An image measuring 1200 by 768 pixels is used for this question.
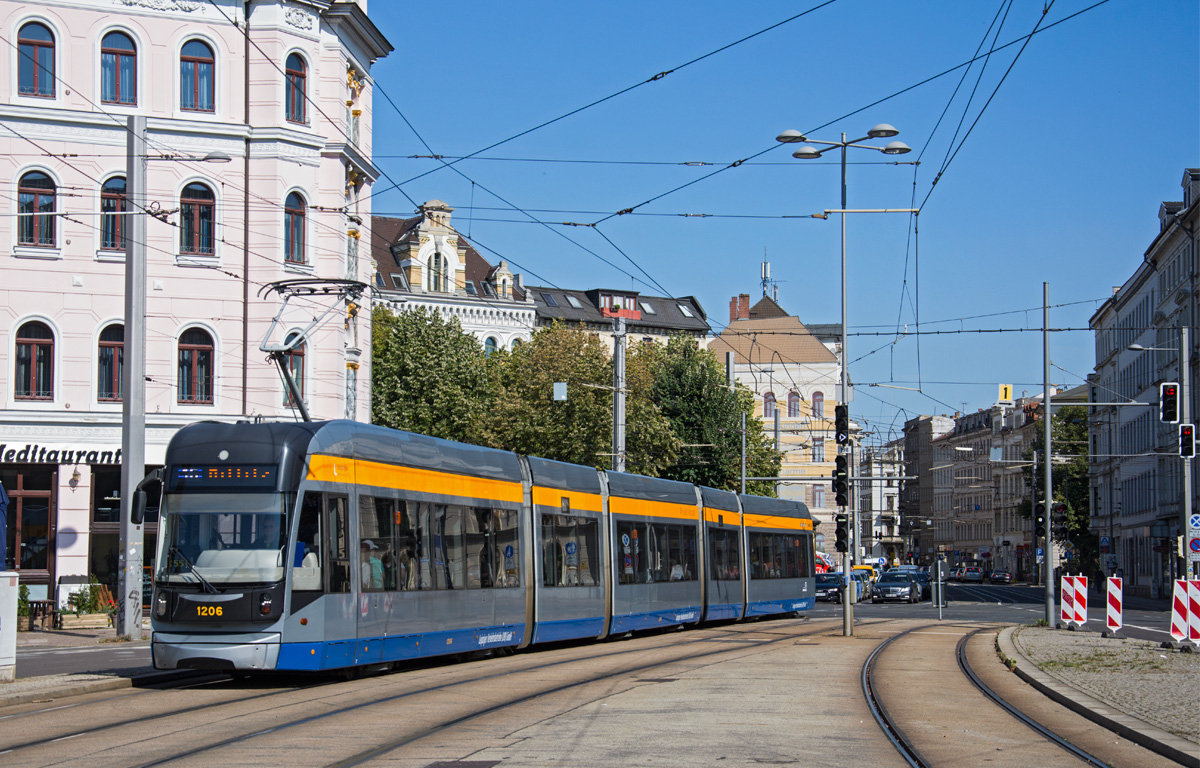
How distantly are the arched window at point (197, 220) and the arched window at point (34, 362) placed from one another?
3877 millimetres

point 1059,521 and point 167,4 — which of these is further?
point 167,4

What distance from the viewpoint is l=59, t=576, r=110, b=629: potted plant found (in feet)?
→ 99.3

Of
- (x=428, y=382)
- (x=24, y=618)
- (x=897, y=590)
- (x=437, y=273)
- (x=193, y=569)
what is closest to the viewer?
(x=193, y=569)

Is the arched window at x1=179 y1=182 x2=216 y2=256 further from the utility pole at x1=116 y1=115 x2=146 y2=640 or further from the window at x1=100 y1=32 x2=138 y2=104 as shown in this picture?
the utility pole at x1=116 y1=115 x2=146 y2=640

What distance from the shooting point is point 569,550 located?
2311cm

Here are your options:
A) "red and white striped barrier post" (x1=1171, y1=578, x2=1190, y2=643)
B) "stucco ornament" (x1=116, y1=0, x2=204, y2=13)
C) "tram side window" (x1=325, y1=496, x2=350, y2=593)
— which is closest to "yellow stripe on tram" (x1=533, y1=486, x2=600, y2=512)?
"tram side window" (x1=325, y1=496, x2=350, y2=593)

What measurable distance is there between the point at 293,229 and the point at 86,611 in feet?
35.5

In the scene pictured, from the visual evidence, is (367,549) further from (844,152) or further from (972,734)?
(844,152)

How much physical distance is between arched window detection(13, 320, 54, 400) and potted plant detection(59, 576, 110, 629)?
15.2 feet

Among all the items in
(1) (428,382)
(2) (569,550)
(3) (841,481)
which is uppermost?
(1) (428,382)

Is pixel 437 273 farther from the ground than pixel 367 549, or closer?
farther from the ground

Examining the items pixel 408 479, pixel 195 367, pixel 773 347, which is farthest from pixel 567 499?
pixel 773 347

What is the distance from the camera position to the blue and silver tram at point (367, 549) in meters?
15.6

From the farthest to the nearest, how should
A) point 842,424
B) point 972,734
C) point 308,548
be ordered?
1. point 842,424
2. point 308,548
3. point 972,734
